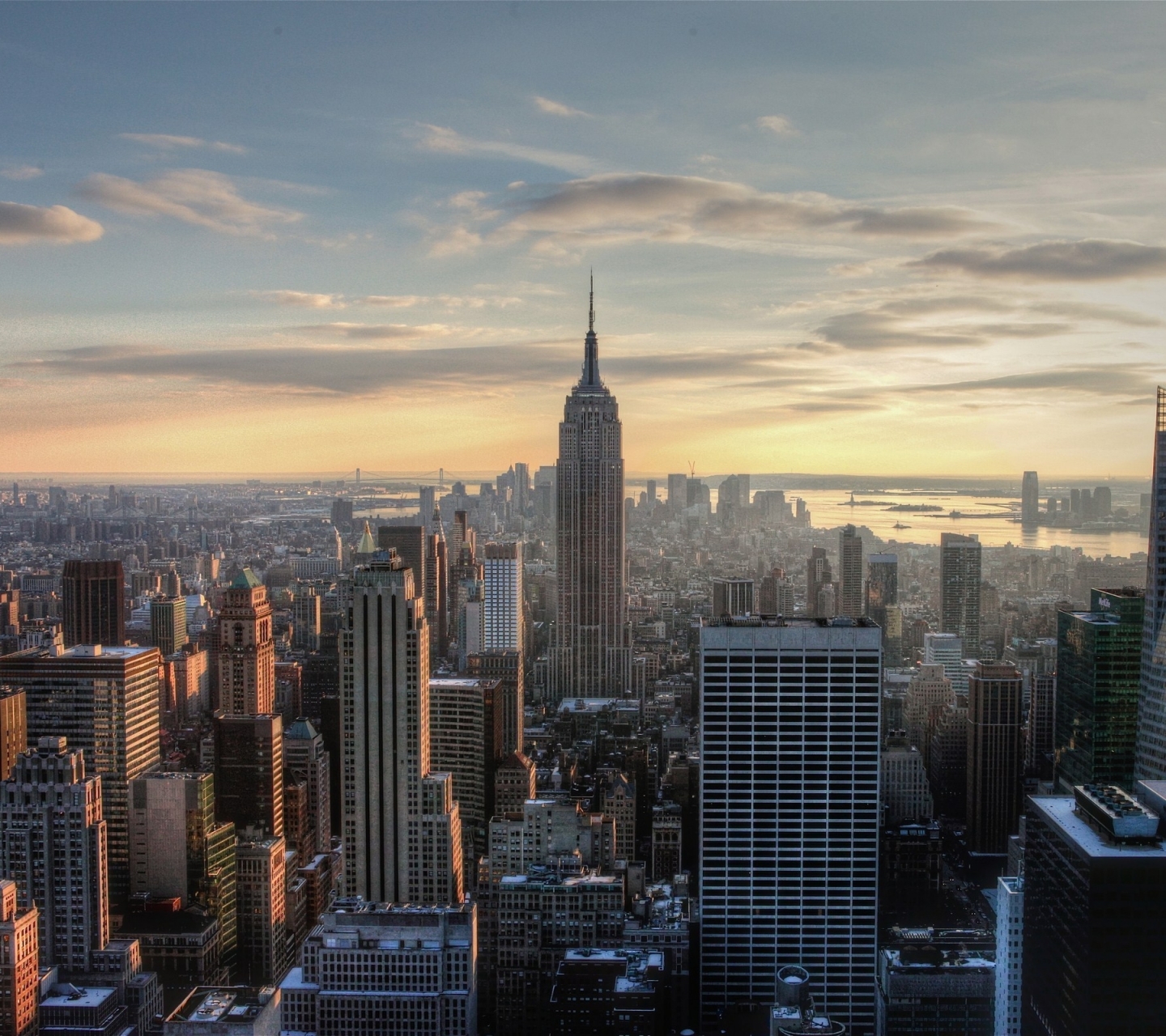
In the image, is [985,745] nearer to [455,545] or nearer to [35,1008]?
[455,545]

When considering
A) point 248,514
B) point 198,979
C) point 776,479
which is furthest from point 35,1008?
point 776,479

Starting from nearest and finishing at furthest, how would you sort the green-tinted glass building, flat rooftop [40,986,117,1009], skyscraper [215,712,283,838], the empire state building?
flat rooftop [40,986,117,1009]
the green-tinted glass building
skyscraper [215,712,283,838]
the empire state building

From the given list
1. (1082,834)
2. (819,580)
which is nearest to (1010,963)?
(1082,834)

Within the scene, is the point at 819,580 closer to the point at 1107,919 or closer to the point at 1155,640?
the point at 1155,640

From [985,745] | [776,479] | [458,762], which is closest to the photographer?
[776,479]

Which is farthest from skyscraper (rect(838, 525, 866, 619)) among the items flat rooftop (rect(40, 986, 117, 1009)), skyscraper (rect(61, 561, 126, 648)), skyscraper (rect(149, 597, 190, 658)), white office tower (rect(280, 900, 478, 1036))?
skyscraper (rect(61, 561, 126, 648))

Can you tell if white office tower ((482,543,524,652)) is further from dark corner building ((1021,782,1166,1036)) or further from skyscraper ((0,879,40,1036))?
dark corner building ((1021,782,1166,1036))

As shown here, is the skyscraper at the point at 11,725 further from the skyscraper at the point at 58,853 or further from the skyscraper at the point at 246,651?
the skyscraper at the point at 246,651
